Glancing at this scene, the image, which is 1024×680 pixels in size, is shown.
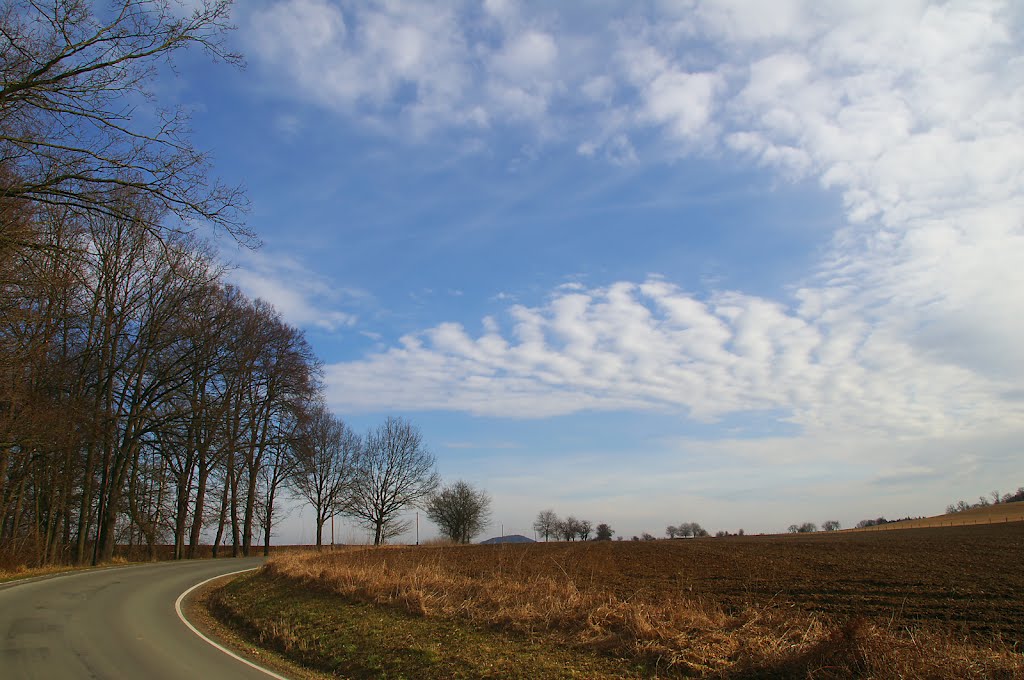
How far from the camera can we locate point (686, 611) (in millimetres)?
10719

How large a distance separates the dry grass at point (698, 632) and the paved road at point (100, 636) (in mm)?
4080

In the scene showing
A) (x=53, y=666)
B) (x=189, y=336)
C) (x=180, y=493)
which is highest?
(x=189, y=336)

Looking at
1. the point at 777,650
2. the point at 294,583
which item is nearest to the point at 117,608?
the point at 294,583

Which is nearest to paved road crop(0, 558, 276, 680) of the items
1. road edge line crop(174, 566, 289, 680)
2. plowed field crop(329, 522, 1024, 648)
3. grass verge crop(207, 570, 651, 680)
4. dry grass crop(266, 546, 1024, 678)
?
road edge line crop(174, 566, 289, 680)

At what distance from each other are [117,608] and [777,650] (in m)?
14.4

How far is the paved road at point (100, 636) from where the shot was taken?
9414 mm

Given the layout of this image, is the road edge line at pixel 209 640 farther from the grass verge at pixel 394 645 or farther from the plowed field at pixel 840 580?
the plowed field at pixel 840 580

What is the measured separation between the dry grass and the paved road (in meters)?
4.08

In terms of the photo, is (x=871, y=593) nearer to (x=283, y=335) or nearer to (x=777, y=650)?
(x=777, y=650)

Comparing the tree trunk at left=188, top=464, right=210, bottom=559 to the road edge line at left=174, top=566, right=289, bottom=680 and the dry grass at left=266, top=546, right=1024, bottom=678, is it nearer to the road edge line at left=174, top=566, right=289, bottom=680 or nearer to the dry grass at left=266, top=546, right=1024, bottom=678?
the road edge line at left=174, top=566, right=289, bottom=680

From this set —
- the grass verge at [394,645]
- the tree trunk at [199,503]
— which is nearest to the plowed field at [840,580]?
the grass verge at [394,645]

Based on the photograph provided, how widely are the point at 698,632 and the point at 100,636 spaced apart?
10.8 m

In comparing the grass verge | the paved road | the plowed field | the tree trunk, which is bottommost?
the plowed field

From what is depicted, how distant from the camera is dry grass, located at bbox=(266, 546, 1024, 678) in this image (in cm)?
732
